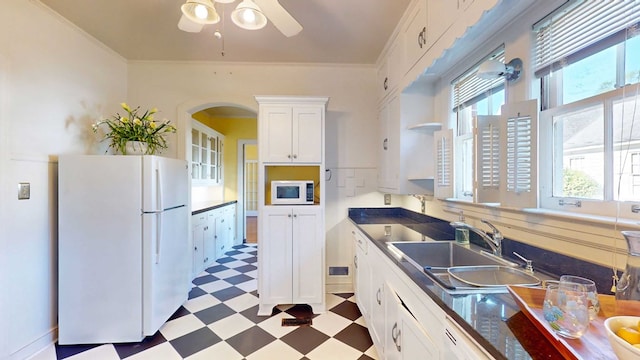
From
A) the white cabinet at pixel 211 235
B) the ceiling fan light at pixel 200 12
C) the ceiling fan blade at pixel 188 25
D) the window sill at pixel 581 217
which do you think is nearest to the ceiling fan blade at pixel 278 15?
the ceiling fan light at pixel 200 12

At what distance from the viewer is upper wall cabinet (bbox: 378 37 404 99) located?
7.38 feet

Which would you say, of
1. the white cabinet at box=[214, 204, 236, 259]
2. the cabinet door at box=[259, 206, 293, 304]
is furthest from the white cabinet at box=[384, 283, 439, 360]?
the white cabinet at box=[214, 204, 236, 259]

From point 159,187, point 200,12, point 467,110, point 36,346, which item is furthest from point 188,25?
point 36,346

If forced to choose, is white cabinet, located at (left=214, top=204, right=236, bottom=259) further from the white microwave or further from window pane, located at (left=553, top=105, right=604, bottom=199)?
window pane, located at (left=553, top=105, right=604, bottom=199)

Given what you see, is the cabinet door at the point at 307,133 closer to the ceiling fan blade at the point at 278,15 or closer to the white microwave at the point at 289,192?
the white microwave at the point at 289,192

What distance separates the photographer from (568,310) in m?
0.68

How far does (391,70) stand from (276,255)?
6.76 ft

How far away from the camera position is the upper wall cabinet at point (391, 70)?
7.38 feet

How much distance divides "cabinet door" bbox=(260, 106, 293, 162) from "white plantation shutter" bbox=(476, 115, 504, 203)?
163 centimetres

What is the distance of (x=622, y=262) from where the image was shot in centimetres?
89

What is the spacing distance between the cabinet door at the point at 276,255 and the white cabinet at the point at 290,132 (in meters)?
0.52

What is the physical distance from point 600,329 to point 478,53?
1.61 metres

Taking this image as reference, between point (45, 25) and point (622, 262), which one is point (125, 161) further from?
point (622, 262)

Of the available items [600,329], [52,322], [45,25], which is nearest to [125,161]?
[45,25]
